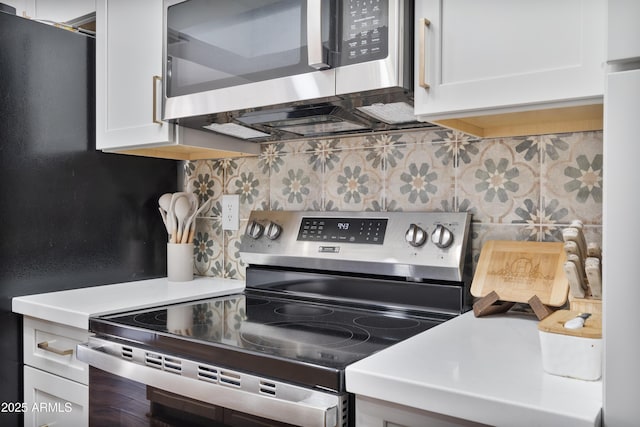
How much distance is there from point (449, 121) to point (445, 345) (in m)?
0.52

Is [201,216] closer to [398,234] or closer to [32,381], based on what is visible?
[32,381]

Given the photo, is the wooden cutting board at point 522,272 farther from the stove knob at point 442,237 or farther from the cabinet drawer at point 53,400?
the cabinet drawer at point 53,400

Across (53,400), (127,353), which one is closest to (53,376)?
(53,400)

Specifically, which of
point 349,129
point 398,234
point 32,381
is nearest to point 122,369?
point 32,381

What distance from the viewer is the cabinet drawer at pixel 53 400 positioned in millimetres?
1397

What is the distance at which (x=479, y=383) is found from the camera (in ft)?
2.61

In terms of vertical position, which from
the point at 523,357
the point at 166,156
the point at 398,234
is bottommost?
the point at 523,357

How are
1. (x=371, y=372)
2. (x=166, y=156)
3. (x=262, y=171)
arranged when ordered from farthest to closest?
(x=166, y=156), (x=262, y=171), (x=371, y=372)

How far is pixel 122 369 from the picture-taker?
1203mm

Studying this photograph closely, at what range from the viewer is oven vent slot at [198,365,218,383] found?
103 cm

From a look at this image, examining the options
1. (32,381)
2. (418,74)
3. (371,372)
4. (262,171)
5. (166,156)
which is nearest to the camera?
(371,372)

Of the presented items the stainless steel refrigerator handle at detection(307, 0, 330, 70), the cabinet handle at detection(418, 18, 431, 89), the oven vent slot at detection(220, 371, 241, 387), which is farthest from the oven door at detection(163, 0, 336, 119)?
the oven vent slot at detection(220, 371, 241, 387)

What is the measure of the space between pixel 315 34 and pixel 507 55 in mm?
447

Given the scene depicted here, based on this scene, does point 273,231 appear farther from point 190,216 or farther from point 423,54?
point 423,54
